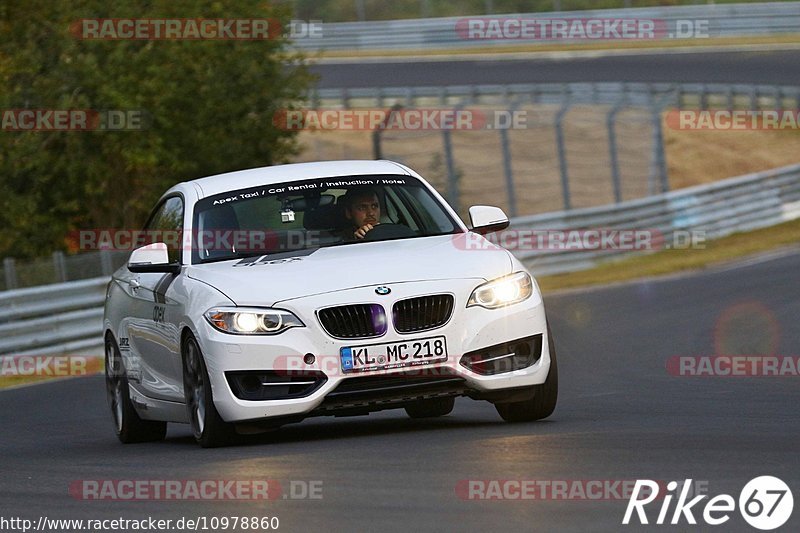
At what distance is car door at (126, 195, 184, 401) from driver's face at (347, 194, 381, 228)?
1.05 meters

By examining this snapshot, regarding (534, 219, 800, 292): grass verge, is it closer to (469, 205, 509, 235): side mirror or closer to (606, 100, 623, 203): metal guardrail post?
(606, 100, 623, 203): metal guardrail post

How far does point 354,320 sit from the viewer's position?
9016mm

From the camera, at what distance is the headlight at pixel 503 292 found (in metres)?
9.24

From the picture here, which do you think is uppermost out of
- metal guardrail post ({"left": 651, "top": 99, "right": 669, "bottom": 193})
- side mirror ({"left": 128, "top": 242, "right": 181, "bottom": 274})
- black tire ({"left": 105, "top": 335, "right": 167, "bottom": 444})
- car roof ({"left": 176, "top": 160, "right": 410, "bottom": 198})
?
car roof ({"left": 176, "top": 160, "right": 410, "bottom": 198})

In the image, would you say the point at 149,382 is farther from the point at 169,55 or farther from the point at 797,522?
the point at 169,55

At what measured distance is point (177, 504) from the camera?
23.9ft

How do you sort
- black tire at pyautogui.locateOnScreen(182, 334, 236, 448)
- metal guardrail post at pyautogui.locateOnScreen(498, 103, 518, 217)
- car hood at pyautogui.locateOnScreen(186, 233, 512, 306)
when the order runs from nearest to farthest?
1. car hood at pyautogui.locateOnScreen(186, 233, 512, 306)
2. black tire at pyautogui.locateOnScreen(182, 334, 236, 448)
3. metal guardrail post at pyautogui.locateOnScreen(498, 103, 518, 217)

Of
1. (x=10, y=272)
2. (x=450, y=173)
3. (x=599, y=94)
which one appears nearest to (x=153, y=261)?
(x=10, y=272)

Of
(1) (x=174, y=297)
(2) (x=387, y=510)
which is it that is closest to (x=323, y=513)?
(2) (x=387, y=510)

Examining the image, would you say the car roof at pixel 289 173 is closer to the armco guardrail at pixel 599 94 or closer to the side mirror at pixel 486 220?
the side mirror at pixel 486 220

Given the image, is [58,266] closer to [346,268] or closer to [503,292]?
[346,268]

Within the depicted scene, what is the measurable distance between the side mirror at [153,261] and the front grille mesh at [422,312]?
1.65m

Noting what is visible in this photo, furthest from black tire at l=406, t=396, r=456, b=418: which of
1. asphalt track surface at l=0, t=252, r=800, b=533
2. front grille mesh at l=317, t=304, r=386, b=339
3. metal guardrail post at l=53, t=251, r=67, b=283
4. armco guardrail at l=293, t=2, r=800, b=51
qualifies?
armco guardrail at l=293, t=2, r=800, b=51

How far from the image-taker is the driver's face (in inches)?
403
